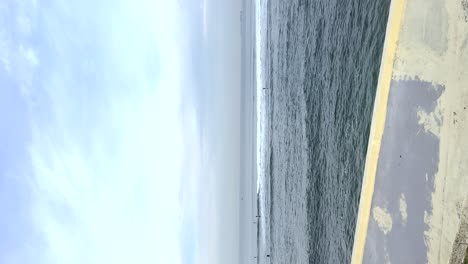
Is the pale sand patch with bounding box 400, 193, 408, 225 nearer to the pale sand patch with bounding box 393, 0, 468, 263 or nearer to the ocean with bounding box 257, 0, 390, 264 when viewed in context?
the pale sand patch with bounding box 393, 0, 468, 263

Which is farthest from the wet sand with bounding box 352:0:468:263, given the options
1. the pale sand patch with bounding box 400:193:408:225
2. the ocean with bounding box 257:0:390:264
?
the ocean with bounding box 257:0:390:264

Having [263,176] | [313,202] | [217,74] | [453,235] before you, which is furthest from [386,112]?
[217,74]

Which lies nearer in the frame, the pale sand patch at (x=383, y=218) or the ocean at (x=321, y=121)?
the pale sand patch at (x=383, y=218)

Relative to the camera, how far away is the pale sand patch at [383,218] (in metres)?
2.31

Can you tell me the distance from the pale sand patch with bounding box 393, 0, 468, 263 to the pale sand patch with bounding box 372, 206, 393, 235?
0.73ft

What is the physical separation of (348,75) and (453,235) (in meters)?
2.38

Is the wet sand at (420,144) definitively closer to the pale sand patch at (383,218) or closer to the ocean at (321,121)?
the pale sand patch at (383,218)

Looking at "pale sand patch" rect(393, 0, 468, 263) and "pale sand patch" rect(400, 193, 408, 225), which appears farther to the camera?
"pale sand patch" rect(400, 193, 408, 225)

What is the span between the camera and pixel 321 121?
490 centimetres

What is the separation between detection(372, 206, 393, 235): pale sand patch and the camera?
2.31m

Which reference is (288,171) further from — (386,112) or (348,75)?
(386,112)

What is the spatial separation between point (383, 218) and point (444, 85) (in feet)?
2.28

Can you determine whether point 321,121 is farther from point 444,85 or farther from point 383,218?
point 444,85

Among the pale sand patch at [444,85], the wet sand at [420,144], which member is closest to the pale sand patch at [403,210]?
the wet sand at [420,144]
